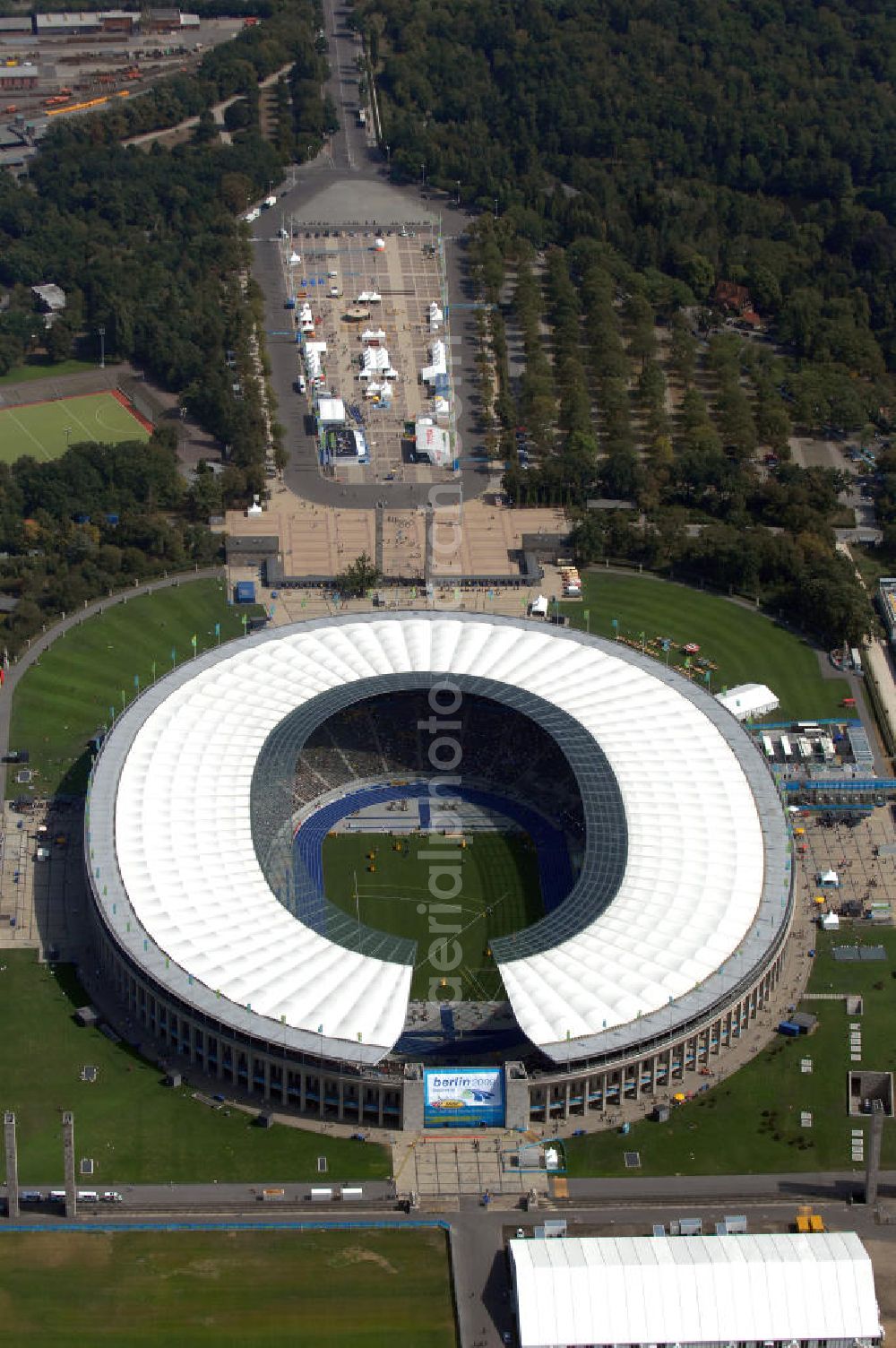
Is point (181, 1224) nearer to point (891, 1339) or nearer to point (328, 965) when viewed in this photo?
point (328, 965)

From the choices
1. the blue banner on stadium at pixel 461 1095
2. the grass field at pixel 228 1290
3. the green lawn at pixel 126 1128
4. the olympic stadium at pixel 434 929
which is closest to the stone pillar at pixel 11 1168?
the grass field at pixel 228 1290

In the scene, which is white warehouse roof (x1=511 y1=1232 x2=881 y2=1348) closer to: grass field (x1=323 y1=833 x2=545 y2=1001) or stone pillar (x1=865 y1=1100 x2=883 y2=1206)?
stone pillar (x1=865 y1=1100 x2=883 y2=1206)

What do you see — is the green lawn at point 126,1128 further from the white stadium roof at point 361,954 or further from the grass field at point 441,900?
the grass field at point 441,900

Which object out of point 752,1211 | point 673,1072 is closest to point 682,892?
point 673,1072

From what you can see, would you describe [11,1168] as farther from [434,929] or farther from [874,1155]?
[874,1155]

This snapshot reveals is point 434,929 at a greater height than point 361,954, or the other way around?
point 361,954

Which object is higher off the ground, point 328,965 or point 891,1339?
point 328,965

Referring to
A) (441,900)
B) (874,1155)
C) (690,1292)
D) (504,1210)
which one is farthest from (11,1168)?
(874,1155)
